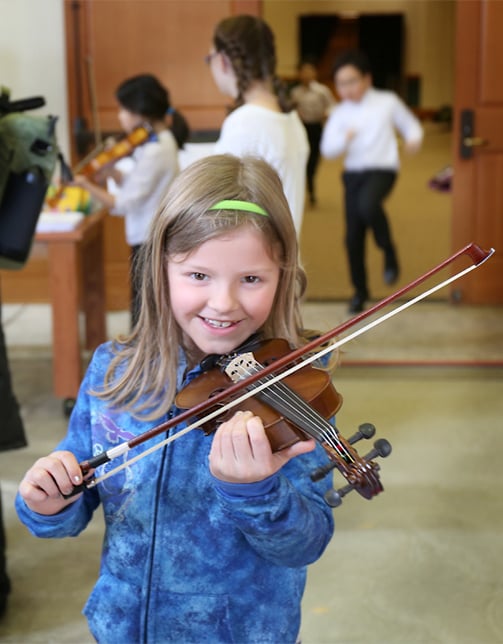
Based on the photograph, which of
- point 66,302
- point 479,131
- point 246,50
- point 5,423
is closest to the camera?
point 5,423

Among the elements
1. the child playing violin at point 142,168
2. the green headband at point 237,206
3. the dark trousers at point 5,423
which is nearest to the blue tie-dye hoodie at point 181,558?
the green headband at point 237,206

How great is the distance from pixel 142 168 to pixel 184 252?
8.34 ft

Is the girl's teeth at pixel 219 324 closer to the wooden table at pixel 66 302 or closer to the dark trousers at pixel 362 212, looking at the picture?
the wooden table at pixel 66 302

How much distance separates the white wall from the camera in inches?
196

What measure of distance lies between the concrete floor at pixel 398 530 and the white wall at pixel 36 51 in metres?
1.35

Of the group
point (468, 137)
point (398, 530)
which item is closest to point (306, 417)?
point (398, 530)

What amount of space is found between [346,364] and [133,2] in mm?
1996

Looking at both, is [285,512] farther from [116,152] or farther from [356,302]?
[356,302]

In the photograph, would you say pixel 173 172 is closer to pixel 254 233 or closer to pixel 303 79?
pixel 254 233

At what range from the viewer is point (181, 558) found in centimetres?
129

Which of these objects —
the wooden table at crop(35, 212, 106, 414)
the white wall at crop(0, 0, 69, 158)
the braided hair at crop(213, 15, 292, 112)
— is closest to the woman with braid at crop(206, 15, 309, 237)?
the braided hair at crop(213, 15, 292, 112)

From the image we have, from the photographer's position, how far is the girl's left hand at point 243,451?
1060 mm

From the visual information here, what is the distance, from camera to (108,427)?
1342mm

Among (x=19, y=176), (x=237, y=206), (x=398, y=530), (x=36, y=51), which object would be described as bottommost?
(x=398, y=530)
